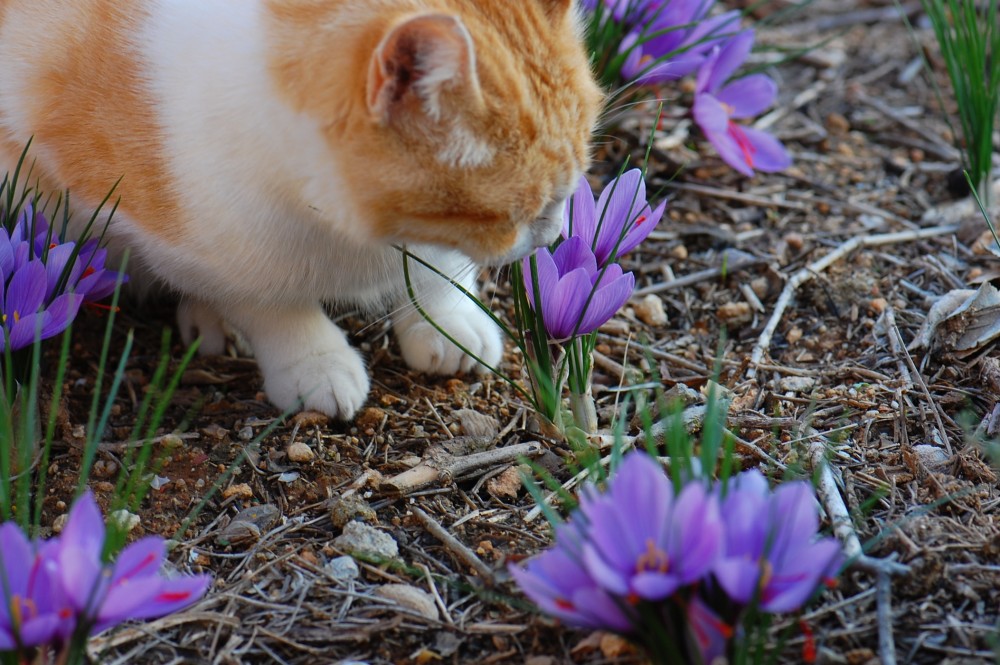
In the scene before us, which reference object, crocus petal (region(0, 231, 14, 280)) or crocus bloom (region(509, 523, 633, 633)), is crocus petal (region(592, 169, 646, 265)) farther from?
crocus petal (region(0, 231, 14, 280))

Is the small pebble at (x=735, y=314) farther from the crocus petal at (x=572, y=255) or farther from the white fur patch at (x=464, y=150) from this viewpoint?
the white fur patch at (x=464, y=150)

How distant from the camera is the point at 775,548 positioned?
4.31 feet

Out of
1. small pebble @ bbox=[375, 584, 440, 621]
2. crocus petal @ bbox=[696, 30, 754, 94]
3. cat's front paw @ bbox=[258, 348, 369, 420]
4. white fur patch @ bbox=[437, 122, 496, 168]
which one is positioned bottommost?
small pebble @ bbox=[375, 584, 440, 621]

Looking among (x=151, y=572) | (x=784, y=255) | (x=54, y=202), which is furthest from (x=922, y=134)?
(x=151, y=572)

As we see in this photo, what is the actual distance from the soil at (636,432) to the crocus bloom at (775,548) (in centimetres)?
21

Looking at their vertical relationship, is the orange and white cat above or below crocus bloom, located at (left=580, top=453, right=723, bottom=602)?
above

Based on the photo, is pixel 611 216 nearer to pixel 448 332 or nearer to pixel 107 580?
pixel 448 332

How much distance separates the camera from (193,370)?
2336mm

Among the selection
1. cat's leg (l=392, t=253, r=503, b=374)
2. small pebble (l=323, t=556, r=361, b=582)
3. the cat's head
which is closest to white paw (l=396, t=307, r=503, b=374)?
cat's leg (l=392, t=253, r=503, b=374)

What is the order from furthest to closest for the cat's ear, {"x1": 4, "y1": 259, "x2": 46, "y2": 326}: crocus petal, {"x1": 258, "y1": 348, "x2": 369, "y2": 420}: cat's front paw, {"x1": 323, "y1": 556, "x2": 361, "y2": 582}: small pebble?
{"x1": 258, "y1": 348, "x2": 369, "y2": 420}: cat's front paw → {"x1": 4, "y1": 259, "x2": 46, "y2": 326}: crocus petal → {"x1": 323, "y1": 556, "x2": 361, "y2": 582}: small pebble → the cat's ear

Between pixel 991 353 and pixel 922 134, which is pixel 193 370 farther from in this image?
pixel 922 134

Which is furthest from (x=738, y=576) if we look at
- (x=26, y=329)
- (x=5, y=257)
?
(x=5, y=257)

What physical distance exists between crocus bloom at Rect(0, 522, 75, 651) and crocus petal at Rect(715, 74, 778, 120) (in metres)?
2.04

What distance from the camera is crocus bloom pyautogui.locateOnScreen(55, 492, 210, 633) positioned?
126 cm
